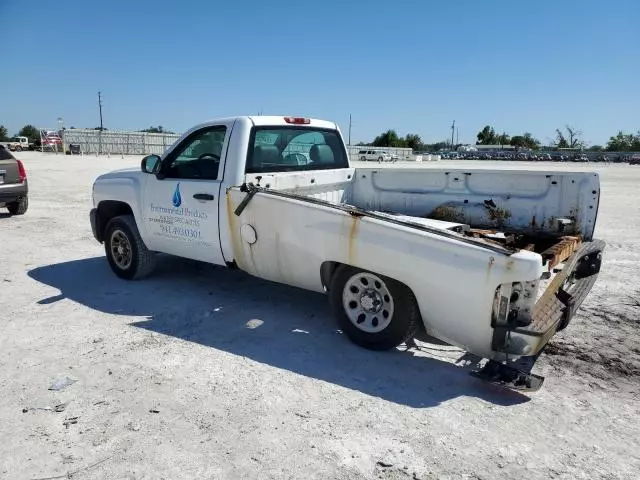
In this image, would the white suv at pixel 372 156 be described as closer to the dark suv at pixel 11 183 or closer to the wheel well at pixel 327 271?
the dark suv at pixel 11 183

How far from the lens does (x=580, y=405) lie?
11.1ft

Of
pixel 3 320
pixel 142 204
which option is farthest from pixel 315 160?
pixel 3 320

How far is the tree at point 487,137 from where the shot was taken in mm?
144125

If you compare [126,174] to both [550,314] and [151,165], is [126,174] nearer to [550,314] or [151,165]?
[151,165]

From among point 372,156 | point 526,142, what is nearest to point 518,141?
point 526,142

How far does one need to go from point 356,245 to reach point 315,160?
216cm

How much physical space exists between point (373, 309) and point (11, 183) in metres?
10.2

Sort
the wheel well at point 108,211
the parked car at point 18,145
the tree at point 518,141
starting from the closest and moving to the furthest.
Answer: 1. the wheel well at point 108,211
2. the parked car at point 18,145
3. the tree at point 518,141

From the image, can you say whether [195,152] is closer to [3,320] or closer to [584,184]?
[3,320]

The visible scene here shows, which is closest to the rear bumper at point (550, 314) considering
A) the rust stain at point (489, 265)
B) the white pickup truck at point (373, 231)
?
the white pickup truck at point (373, 231)

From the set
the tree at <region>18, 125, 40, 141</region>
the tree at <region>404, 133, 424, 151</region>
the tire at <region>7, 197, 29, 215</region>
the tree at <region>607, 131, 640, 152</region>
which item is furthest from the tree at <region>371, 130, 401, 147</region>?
the tire at <region>7, 197, 29, 215</region>

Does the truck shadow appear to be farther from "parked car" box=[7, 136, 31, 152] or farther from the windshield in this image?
"parked car" box=[7, 136, 31, 152]

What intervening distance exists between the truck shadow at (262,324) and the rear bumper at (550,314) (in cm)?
42

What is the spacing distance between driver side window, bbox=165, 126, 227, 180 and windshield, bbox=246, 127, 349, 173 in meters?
0.37
